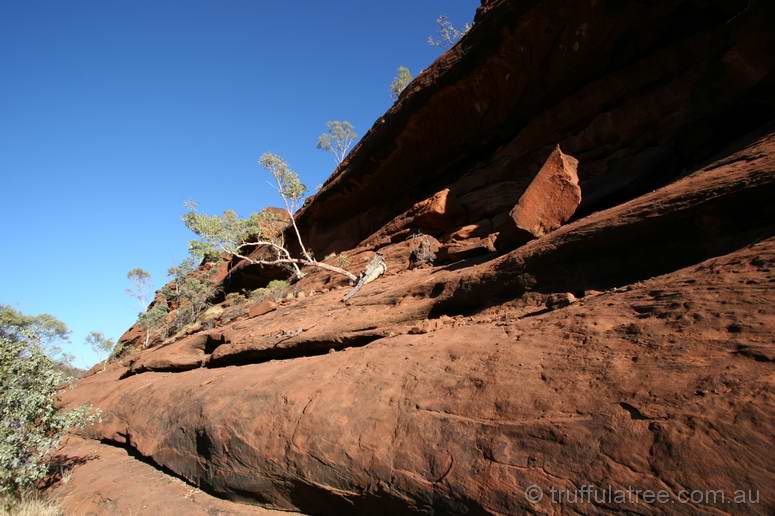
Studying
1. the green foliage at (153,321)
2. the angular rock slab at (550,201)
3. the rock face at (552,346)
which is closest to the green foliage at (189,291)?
the green foliage at (153,321)

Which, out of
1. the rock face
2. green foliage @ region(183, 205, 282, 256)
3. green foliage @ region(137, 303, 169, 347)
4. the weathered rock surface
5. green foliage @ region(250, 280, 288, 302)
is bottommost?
the weathered rock surface

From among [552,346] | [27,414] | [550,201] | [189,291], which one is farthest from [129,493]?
[189,291]

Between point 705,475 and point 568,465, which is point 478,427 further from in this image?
A: point 705,475

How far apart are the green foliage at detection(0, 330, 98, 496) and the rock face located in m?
0.91

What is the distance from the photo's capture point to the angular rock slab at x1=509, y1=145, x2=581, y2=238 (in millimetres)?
6723

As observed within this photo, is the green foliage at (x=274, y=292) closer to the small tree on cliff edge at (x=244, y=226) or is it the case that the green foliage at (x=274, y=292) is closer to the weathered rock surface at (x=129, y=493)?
the small tree on cliff edge at (x=244, y=226)

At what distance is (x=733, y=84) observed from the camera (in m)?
5.64

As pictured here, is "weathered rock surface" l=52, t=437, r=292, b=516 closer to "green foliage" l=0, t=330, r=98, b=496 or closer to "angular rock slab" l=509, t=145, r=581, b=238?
"green foliage" l=0, t=330, r=98, b=496

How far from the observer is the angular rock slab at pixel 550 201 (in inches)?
265

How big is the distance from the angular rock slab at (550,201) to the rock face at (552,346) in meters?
0.04

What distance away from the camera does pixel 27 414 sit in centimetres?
698

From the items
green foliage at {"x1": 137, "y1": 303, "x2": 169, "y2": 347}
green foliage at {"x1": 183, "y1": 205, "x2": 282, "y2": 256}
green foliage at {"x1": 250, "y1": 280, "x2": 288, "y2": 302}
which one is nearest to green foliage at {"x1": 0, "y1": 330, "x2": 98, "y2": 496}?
green foliage at {"x1": 250, "y1": 280, "x2": 288, "y2": 302}

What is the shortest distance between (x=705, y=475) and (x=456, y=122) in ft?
43.2

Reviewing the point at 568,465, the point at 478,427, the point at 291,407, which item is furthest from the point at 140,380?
the point at 568,465
